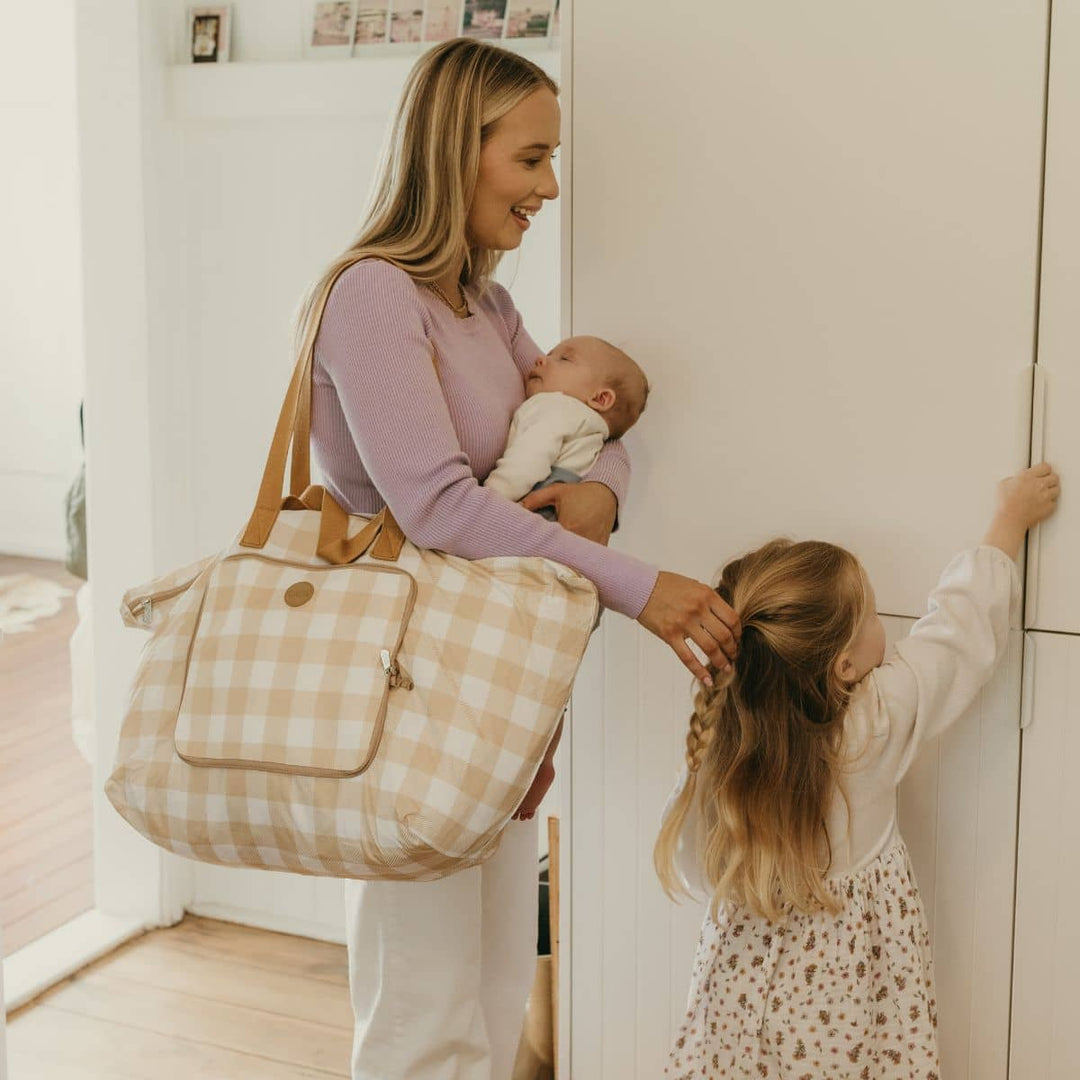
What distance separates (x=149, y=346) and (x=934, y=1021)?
5.87 ft

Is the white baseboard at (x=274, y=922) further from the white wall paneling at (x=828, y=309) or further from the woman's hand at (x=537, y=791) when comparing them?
the woman's hand at (x=537, y=791)

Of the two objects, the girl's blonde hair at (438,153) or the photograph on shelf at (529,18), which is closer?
the girl's blonde hair at (438,153)

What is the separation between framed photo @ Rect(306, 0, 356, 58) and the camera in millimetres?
2428

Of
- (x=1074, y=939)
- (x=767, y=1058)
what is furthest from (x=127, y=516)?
(x=1074, y=939)

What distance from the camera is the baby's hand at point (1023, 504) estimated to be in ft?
5.16

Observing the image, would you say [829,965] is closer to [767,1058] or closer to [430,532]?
[767,1058]

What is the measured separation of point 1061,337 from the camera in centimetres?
156

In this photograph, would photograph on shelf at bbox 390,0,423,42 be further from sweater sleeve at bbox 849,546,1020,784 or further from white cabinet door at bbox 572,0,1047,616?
sweater sleeve at bbox 849,546,1020,784

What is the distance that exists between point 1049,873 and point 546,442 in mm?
829

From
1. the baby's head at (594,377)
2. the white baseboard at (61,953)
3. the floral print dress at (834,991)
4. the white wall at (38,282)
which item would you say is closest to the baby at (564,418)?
the baby's head at (594,377)

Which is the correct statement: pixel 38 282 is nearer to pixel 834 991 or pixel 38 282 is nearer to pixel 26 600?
pixel 26 600

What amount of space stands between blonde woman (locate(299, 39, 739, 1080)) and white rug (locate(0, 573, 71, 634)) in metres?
3.35

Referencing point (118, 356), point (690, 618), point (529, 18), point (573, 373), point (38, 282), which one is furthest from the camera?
point (38, 282)

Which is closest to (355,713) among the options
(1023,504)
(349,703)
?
(349,703)
